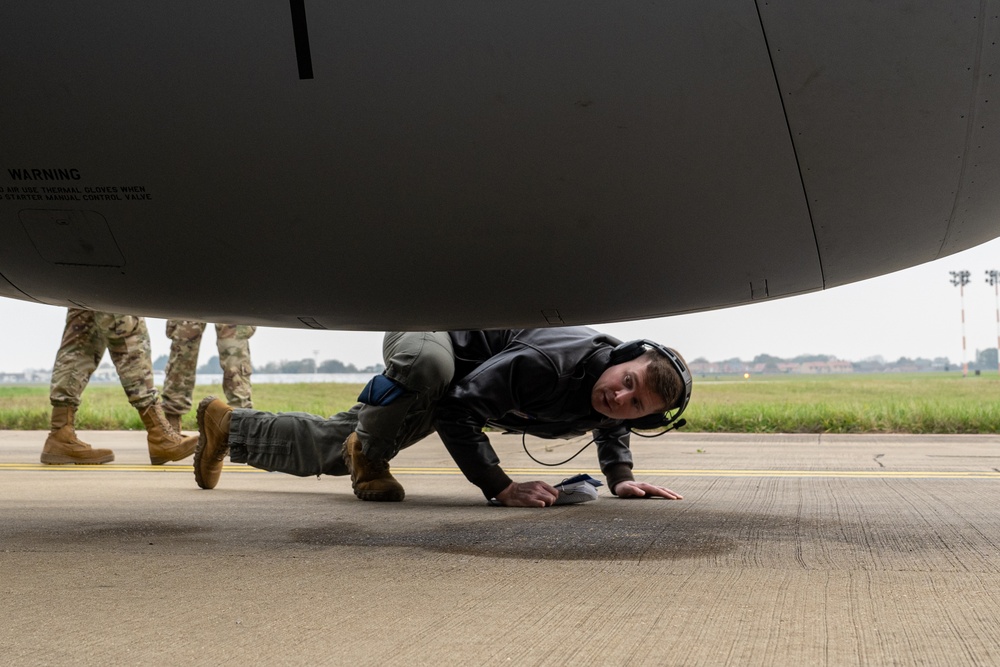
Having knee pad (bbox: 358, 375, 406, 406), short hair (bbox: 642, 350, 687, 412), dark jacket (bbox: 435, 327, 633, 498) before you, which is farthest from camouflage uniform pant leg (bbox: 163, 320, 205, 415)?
short hair (bbox: 642, 350, 687, 412)

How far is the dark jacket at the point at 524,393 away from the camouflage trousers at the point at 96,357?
239cm

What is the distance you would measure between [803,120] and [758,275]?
388mm

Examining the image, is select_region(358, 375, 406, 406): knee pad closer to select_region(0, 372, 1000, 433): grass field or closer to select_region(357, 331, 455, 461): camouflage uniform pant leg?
select_region(357, 331, 455, 461): camouflage uniform pant leg

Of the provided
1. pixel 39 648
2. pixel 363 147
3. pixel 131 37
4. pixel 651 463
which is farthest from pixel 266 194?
pixel 651 463

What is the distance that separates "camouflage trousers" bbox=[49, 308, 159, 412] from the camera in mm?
4316

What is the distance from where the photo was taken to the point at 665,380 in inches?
91.3

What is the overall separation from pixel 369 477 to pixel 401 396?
426mm

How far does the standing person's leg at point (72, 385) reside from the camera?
165 inches

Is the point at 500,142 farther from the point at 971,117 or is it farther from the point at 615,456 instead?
the point at 615,456

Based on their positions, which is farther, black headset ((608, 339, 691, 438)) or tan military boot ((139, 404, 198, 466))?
tan military boot ((139, 404, 198, 466))

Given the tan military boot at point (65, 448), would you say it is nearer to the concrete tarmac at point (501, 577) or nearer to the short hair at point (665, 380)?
the concrete tarmac at point (501, 577)

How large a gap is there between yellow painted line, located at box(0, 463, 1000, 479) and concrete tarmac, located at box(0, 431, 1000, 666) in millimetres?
329

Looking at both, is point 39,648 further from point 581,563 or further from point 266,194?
point 581,563

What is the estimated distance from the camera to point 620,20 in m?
1.28
